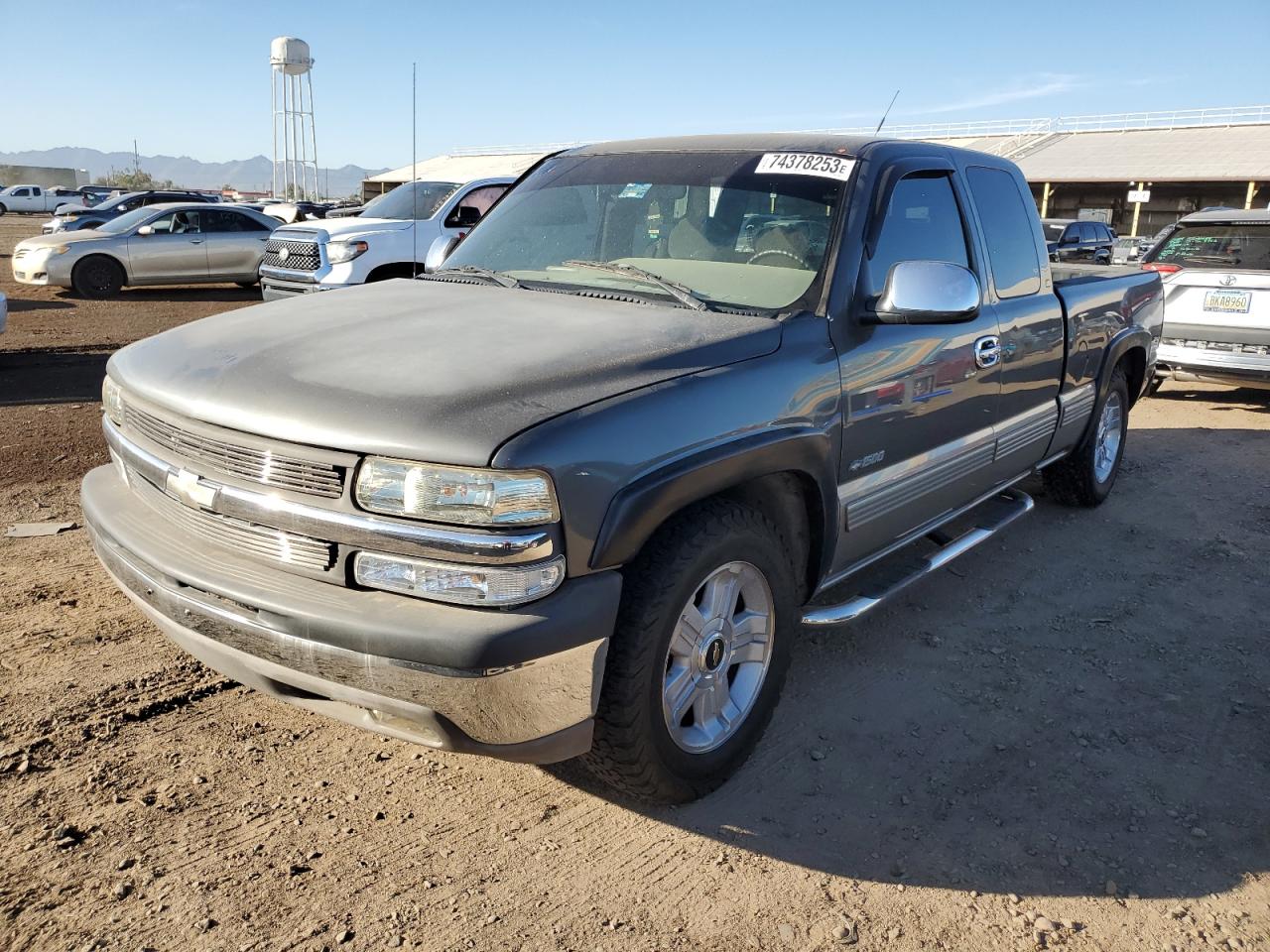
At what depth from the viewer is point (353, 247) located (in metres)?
11.1

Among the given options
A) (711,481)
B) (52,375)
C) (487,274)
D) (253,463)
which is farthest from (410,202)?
(711,481)

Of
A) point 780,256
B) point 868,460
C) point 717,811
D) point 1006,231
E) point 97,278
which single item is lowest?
point 717,811

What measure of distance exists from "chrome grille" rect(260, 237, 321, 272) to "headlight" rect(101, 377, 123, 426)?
27.3 feet

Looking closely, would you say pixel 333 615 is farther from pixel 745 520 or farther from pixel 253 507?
pixel 745 520

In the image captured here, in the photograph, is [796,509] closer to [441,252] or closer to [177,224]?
[441,252]

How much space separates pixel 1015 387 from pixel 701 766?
97.4 inches

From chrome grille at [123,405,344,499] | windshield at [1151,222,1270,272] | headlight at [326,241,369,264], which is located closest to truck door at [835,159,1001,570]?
chrome grille at [123,405,344,499]

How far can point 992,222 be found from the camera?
4422mm

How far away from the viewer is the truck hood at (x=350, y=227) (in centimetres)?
1125

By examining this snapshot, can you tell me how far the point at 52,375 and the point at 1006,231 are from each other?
8.13m

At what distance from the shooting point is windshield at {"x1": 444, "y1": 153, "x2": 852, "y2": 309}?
3412 millimetres

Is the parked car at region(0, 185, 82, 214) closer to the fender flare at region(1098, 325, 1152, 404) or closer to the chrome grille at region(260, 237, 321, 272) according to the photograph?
the chrome grille at region(260, 237, 321, 272)

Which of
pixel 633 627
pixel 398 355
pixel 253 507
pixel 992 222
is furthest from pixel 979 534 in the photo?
pixel 253 507

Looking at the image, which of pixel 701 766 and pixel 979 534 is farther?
pixel 979 534
